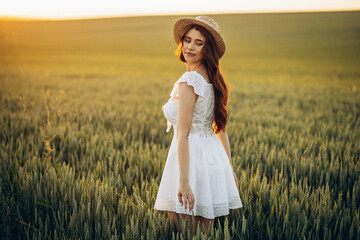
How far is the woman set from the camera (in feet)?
6.19

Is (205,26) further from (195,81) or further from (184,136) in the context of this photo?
(184,136)

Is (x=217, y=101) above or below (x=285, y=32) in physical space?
below

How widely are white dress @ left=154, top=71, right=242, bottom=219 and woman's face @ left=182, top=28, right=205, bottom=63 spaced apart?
163 mm

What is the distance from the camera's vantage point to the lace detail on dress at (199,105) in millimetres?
1914

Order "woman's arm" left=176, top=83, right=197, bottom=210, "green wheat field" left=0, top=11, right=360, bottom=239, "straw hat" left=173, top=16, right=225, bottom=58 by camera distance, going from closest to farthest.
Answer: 1. "woman's arm" left=176, top=83, right=197, bottom=210
2. "straw hat" left=173, top=16, right=225, bottom=58
3. "green wheat field" left=0, top=11, right=360, bottom=239

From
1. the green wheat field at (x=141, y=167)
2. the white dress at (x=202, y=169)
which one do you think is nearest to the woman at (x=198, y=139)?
the white dress at (x=202, y=169)

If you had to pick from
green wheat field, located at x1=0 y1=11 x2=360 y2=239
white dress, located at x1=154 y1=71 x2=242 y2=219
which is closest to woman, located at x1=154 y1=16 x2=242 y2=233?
white dress, located at x1=154 y1=71 x2=242 y2=219

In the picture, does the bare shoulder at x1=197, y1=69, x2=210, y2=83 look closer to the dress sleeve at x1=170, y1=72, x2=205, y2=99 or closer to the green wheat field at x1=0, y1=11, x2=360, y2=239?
the dress sleeve at x1=170, y1=72, x2=205, y2=99

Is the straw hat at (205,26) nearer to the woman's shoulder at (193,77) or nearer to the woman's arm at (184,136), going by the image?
the woman's shoulder at (193,77)

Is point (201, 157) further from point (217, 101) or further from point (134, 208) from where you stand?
point (134, 208)

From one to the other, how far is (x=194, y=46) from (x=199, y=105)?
435mm

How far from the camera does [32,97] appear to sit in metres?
8.02

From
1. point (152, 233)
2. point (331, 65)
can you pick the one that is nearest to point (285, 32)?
point (331, 65)

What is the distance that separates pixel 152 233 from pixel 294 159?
2503mm
